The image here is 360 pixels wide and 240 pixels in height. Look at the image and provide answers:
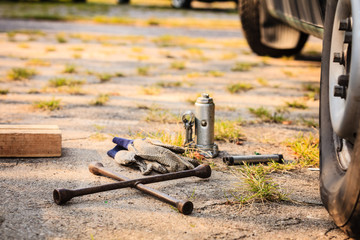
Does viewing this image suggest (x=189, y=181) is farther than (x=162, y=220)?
Yes

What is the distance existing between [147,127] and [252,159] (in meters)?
0.83

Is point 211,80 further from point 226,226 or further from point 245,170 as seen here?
point 226,226

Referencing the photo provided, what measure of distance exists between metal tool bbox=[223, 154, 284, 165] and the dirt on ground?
0.13ft

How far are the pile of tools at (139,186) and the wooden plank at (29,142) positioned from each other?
11.5 inches

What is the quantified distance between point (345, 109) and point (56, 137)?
1.32m

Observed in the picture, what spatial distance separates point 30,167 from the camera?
7.04ft

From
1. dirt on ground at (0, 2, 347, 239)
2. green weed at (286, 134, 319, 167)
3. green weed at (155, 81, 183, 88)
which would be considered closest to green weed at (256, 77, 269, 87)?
dirt on ground at (0, 2, 347, 239)

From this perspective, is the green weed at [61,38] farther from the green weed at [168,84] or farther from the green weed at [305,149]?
the green weed at [305,149]

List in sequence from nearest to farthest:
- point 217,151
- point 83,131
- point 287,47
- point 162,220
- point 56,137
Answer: point 162,220
point 56,137
point 217,151
point 83,131
point 287,47

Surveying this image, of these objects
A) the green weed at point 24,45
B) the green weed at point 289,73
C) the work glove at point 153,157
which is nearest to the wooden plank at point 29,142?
the work glove at point 153,157

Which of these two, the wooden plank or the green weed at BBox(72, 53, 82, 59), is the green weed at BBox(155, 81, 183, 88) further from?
the wooden plank

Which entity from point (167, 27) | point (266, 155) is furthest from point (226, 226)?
point (167, 27)

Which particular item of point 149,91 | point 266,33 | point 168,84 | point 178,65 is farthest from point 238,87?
point 266,33

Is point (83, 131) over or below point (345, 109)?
below
